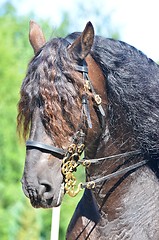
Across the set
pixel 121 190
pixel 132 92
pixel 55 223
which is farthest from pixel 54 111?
pixel 55 223

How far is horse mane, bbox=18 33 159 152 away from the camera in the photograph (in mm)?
4621

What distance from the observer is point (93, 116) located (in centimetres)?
481

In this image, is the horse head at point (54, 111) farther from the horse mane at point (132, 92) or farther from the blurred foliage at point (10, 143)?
the blurred foliage at point (10, 143)

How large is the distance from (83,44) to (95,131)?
0.58 metres

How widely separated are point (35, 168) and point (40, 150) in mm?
118

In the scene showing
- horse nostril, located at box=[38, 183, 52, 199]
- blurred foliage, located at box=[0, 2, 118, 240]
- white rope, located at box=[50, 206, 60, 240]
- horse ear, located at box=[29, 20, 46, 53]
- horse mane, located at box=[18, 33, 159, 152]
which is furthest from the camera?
blurred foliage, located at box=[0, 2, 118, 240]

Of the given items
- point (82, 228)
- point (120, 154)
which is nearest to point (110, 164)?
point (120, 154)

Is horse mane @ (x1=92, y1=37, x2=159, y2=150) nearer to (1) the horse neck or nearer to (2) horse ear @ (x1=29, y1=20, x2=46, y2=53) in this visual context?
(1) the horse neck

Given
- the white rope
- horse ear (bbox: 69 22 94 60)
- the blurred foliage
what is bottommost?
the blurred foliage

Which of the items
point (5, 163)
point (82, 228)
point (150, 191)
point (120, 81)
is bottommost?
point (5, 163)

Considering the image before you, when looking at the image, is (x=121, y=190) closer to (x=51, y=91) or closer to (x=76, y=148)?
(x=76, y=148)

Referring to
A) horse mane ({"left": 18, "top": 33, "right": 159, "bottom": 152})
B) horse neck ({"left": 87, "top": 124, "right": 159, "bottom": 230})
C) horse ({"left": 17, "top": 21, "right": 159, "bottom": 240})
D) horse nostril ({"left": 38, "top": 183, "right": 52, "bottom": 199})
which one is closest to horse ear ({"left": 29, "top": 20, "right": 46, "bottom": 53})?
horse ({"left": 17, "top": 21, "right": 159, "bottom": 240})

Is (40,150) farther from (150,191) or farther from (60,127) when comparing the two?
(150,191)

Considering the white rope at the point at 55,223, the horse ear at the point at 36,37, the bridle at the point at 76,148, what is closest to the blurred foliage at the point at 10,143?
the white rope at the point at 55,223
